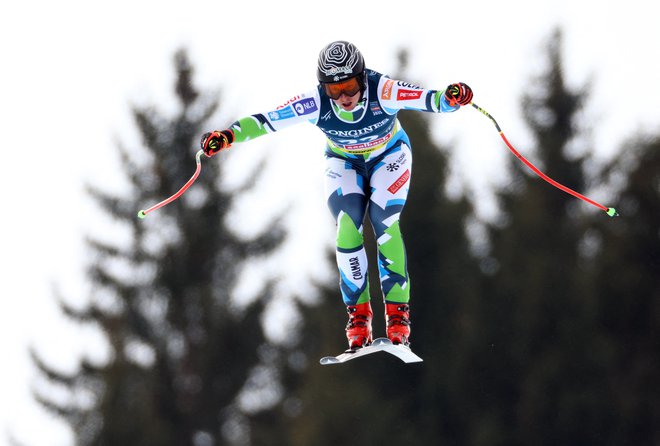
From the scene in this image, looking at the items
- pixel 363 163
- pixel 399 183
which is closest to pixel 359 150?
pixel 363 163

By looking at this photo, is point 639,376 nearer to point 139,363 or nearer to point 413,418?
point 413,418

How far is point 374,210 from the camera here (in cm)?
1336

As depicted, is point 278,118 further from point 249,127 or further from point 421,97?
point 421,97

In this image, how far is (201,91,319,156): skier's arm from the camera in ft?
42.9

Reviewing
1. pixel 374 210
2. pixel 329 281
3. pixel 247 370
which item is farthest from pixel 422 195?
pixel 374 210

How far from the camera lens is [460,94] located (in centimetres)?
1241

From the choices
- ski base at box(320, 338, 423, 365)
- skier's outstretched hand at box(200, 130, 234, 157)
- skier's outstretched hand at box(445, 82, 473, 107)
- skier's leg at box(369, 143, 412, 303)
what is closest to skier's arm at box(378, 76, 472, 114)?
skier's outstretched hand at box(445, 82, 473, 107)

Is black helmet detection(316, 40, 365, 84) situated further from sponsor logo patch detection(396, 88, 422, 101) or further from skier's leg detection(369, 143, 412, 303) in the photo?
skier's leg detection(369, 143, 412, 303)

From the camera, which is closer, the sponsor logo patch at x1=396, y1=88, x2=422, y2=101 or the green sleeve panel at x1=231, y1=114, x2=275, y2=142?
the sponsor logo patch at x1=396, y1=88, x2=422, y2=101

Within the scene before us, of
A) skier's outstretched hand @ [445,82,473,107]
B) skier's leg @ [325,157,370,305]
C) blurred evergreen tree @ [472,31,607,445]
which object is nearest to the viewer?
skier's outstretched hand @ [445,82,473,107]

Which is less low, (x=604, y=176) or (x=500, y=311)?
(x=604, y=176)

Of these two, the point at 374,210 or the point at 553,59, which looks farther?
the point at 553,59

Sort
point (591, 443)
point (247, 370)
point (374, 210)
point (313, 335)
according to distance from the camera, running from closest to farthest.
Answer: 1. point (374, 210)
2. point (591, 443)
3. point (313, 335)
4. point (247, 370)

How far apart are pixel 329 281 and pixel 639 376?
8742 millimetres
